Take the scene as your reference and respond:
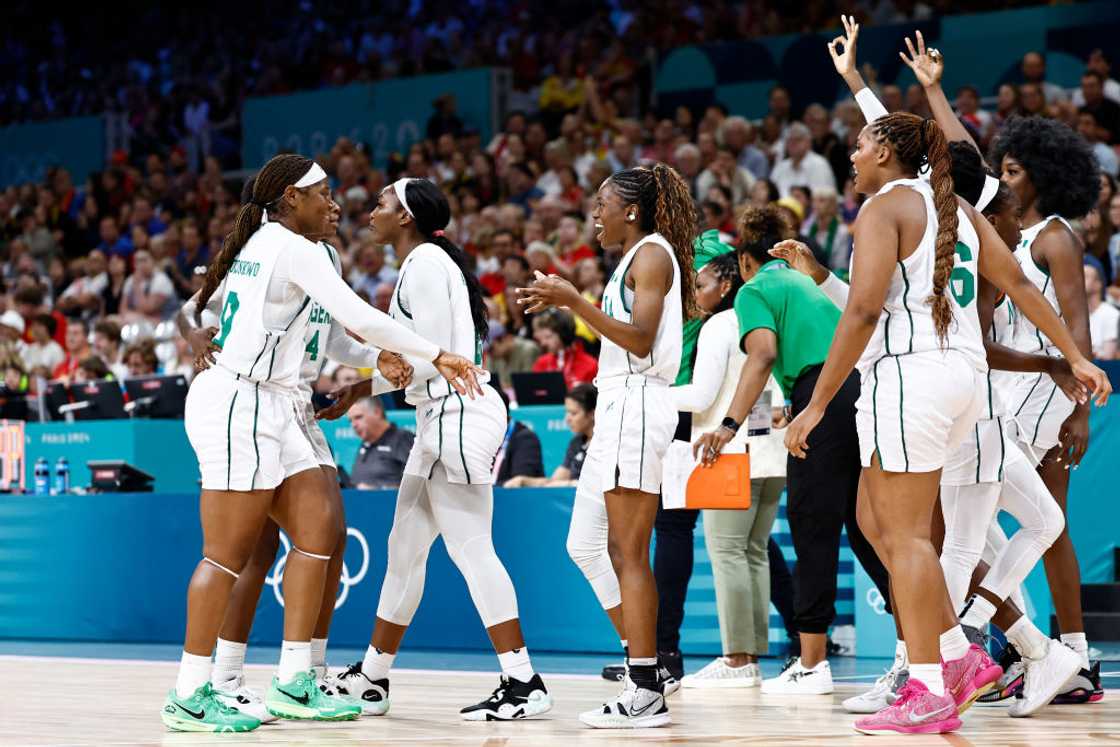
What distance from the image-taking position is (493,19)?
19.5m

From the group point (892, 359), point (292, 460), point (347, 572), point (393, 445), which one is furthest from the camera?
point (393, 445)

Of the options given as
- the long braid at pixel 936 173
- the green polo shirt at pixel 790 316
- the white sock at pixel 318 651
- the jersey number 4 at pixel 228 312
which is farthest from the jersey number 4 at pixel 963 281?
the white sock at pixel 318 651

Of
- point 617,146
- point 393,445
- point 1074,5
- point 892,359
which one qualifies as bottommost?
point 393,445

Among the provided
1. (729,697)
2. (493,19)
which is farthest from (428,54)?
(729,697)

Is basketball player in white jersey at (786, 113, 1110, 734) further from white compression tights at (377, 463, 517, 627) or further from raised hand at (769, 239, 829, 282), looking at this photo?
white compression tights at (377, 463, 517, 627)

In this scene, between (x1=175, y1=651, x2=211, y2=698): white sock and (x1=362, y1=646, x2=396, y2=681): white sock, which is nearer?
(x1=175, y1=651, x2=211, y2=698): white sock

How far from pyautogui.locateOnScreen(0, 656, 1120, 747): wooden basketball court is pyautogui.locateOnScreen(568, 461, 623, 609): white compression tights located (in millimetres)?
440

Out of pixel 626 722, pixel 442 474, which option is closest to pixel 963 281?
pixel 626 722

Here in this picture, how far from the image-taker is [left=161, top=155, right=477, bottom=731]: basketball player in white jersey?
5.04 meters

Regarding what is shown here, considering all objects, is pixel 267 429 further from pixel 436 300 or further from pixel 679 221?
pixel 679 221

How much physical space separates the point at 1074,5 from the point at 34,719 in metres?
11.0

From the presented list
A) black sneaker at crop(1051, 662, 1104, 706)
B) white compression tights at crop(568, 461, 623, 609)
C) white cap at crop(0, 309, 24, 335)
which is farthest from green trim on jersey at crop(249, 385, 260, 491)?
white cap at crop(0, 309, 24, 335)

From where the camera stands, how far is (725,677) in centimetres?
678

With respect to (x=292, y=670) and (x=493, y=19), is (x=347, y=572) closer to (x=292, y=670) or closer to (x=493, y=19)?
(x=292, y=670)
